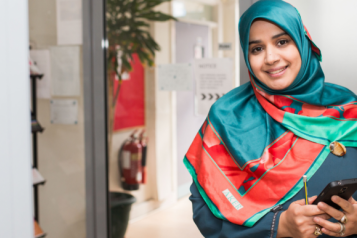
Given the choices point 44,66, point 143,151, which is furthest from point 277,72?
→ point 44,66

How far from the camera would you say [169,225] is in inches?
65.5

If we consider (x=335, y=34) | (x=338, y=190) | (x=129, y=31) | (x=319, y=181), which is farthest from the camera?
(x=129, y=31)

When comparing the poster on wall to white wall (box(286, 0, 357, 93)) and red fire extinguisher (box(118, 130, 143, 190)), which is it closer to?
red fire extinguisher (box(118, 130, 143, 190))

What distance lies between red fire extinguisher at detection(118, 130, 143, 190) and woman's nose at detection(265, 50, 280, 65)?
3.29 feet

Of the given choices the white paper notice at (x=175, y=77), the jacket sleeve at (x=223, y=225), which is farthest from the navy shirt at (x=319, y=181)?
the white paper notice at (x=175, y=77)

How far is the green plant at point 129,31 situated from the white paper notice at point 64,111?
0.37m

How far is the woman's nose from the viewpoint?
3.06 ft

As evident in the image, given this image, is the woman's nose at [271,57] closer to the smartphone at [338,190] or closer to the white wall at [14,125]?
the smartphone at [338,190]

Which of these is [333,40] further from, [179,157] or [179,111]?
[179,157]

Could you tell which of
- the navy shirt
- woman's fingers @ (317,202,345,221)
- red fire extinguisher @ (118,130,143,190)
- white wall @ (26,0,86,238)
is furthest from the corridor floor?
woman's fingers @ (317,202,345,221)

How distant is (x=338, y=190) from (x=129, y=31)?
135cm

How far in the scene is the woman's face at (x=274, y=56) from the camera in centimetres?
94

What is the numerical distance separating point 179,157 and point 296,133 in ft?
2.63

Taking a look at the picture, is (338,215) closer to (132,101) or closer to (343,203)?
(343,203)
